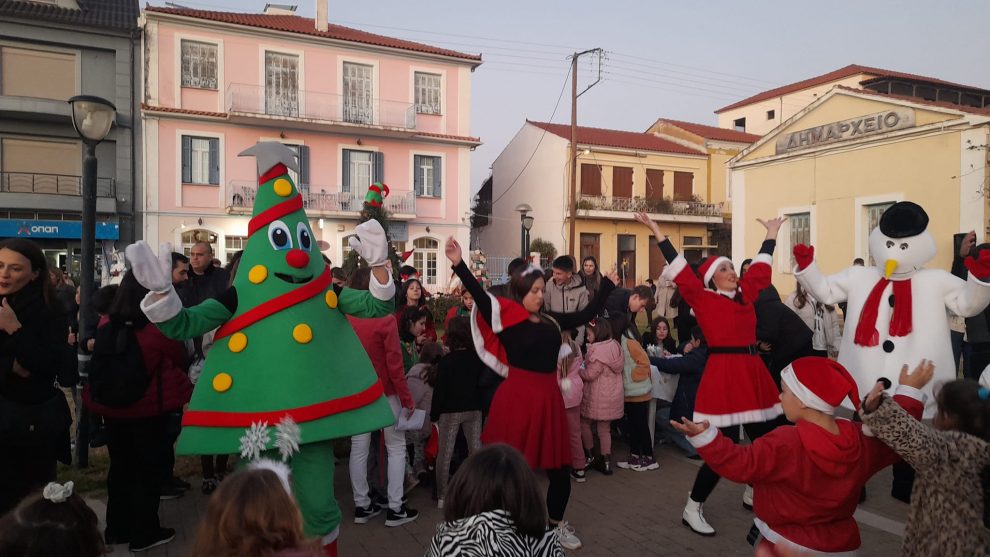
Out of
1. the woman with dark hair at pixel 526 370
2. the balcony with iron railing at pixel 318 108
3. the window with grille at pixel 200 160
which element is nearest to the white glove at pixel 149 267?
the woman with dark hair at pixel 526 370

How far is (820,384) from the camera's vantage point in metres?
2.70

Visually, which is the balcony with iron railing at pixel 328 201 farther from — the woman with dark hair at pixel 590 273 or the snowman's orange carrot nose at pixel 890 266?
the snowman's orange carrot nose at pixel 890 266

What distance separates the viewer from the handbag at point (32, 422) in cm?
313

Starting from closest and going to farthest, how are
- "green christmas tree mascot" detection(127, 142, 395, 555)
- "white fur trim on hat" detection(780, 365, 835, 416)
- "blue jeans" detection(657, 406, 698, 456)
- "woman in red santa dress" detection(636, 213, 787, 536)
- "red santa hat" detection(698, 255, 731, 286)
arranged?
1. "white fur trim on hat" detection(780, 365, 835, 416)
2. "green christmas tree mascot" detection(127, 142, 395, 555)
3. "woman in red santa dress" detection(636, 213, 787, 536)
4. "red santa hat" detection(698, 255, 731, 286)
5. "blue jeans" detection(657, 406, 698, 456)

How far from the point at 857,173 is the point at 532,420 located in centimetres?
1759

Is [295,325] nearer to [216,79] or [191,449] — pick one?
[191,449]

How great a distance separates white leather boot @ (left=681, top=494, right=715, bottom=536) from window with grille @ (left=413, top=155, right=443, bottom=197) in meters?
21.6

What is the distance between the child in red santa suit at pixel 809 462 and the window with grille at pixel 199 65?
2328 centimetres

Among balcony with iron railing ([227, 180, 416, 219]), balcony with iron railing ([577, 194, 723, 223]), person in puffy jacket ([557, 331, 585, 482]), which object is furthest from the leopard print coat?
balcony with iron railing ([577, 194, 723, 223])

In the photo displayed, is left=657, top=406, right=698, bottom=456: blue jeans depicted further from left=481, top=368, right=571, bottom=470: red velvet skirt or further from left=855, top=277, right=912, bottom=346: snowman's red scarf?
left=481, top=368, right=571, bottom=470: red velvet skirt

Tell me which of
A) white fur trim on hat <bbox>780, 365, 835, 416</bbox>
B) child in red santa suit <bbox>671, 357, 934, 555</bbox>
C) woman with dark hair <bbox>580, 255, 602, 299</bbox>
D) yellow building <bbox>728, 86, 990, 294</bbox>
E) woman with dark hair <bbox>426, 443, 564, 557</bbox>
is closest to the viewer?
woman with dark hair <bbox>426, 443, 564, 557</bbox>

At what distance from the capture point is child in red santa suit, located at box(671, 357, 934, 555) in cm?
258

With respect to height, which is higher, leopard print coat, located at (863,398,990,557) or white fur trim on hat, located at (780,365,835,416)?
white fur trim on hat, located at (780,365,835,416)

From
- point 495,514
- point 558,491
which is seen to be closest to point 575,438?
point 558,491
